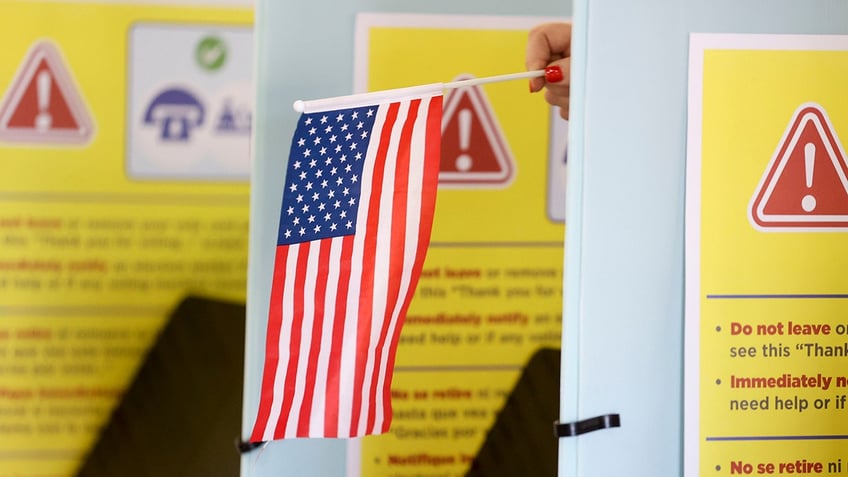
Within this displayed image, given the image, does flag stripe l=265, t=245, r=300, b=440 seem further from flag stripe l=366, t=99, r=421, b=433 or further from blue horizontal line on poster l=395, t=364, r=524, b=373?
blue horizontal line on poster l=395, t=364, r=524, b=373

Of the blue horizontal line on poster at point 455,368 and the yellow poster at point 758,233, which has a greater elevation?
the yellow poster at point 758,233

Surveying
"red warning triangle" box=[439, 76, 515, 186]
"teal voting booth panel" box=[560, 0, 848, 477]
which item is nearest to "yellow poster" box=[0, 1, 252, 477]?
"red warning triangle" box=[439, 76, 515, 186]

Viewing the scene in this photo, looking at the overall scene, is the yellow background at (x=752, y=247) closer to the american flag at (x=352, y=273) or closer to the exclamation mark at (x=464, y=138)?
the american flag at (x=352, y=273)

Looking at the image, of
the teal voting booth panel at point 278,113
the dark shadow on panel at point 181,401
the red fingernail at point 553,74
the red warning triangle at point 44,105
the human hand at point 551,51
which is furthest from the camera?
the red warning triangle at point 44,105

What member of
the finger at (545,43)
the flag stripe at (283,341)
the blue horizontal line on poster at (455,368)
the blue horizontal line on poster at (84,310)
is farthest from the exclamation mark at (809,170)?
the blue horizontal line on poster at (84,310)

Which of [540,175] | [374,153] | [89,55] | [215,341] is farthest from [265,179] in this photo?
[89,55]

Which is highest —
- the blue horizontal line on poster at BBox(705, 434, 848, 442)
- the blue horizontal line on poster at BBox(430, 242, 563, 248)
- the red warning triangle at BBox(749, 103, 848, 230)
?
the red warning triangle at BBox(749, 103, 848, 230)

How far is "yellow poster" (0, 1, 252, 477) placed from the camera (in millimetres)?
2508

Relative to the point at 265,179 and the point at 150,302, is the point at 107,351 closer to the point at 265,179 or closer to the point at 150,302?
the point at 150,302

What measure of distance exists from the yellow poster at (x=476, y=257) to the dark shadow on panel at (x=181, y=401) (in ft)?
1.81

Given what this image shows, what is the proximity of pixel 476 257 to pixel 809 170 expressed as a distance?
0.84 meters

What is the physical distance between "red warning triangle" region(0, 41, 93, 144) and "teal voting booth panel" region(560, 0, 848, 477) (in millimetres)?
1712

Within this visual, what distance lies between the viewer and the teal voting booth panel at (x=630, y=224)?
116 cm

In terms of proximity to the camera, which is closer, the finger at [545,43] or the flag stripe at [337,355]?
the flag stripe at [337,355]
